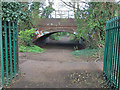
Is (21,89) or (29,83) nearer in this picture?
(21,89)

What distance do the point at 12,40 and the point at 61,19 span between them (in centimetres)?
1043

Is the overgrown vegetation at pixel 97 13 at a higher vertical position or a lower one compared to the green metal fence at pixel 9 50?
higher

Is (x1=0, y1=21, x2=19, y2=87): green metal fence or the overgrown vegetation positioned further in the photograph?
the overgrown vegetation

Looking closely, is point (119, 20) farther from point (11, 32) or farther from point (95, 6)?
point (95, 6)

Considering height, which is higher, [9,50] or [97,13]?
[97,13]

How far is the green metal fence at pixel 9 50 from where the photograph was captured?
3100 mm

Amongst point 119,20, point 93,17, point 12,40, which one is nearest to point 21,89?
point 12,40

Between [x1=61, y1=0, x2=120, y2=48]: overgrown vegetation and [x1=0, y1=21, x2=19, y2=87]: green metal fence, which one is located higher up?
[x1=61, y1=0, x2=120, y2=48]: overgrown vegetation

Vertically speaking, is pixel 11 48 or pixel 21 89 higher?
pixel 11 48

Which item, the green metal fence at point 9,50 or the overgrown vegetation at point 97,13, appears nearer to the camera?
the green metal fence at point 9,50

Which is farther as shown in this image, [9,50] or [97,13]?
[97,13]

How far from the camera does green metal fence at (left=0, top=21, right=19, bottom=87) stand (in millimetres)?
3100

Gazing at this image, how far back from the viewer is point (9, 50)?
3264 mm

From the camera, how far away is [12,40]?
11.1 feet
